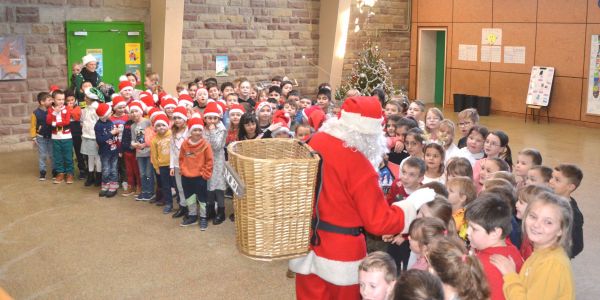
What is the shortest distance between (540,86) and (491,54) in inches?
68.1

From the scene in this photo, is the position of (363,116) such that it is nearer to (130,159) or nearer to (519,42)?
(130,159)

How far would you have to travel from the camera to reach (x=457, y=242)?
3.09m

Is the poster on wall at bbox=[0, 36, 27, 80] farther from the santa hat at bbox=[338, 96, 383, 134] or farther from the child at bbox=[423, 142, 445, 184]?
the santa hat at bbox=[338, 96, 383, 134]

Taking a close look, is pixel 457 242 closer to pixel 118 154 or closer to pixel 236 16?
pixel 118 154

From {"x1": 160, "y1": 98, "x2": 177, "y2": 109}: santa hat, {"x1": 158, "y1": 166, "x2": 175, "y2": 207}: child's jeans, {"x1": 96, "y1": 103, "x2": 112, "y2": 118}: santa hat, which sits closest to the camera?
{"x1": 158, "y1": 166, "x2": 175, "y2": 207}: child's jeans

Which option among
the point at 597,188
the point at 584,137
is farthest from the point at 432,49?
the point at 597,188

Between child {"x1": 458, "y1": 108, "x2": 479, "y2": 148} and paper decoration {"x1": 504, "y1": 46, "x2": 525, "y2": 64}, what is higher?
paper decoration {"x1": 504, "y1": 46, "x2": 525, "y2": 64}

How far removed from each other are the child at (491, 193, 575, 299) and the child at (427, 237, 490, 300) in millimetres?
280

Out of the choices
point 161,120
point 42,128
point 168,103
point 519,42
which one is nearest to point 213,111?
point 161,120

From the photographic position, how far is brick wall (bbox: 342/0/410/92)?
51.6 ft

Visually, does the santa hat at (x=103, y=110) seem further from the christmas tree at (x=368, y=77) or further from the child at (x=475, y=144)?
→ the christmas tree at (x=368, y=77)

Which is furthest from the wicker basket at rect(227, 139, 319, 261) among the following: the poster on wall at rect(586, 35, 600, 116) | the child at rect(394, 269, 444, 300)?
the poster on wall at rect(586, 35, 600, 116)

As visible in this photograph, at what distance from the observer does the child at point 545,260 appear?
10.0ft

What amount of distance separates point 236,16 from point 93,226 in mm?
7558
